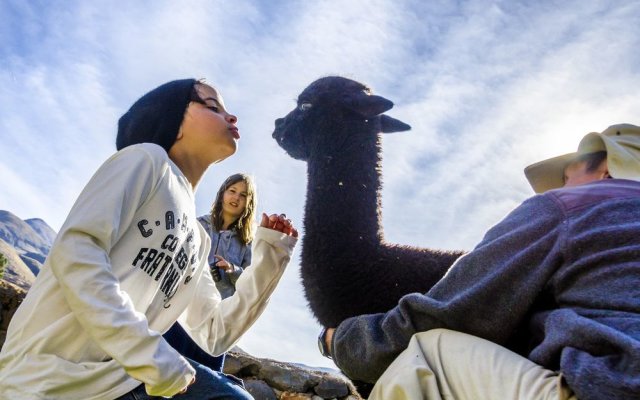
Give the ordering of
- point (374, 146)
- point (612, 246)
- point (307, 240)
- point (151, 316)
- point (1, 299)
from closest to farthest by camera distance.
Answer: point (612, 246) < point (151, 316) < point (307, 240) < point (374, 146) < point (1, 299)

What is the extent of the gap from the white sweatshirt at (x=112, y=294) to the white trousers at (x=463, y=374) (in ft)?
1.86

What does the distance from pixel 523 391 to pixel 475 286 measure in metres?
0.30

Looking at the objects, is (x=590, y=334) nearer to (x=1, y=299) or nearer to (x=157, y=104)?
(x=157, y=104)

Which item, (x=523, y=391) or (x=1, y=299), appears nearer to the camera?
(x=523, y=391)

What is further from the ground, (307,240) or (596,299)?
(307,240)

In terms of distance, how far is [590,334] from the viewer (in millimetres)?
1169

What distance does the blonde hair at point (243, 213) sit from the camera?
4.01m

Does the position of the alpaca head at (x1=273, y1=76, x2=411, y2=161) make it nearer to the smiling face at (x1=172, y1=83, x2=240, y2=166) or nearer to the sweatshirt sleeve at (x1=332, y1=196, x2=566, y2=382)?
the smiling face at (x1=172, y1=83, x2=240, y2=166)

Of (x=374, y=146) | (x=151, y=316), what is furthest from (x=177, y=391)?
(x=374, y=146)

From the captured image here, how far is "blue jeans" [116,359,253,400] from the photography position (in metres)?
1.46

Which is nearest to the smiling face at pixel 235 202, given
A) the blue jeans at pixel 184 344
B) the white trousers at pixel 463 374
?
the blue jeans at pixel 184 344

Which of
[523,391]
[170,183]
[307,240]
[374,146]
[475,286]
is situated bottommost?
[523,391]

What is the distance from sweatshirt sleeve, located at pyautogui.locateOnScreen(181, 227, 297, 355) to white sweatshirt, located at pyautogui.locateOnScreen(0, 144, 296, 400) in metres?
0.31

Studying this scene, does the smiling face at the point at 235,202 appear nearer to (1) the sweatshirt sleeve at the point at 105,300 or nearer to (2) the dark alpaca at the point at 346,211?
(2) the dark alpaca at the point at 346,211
